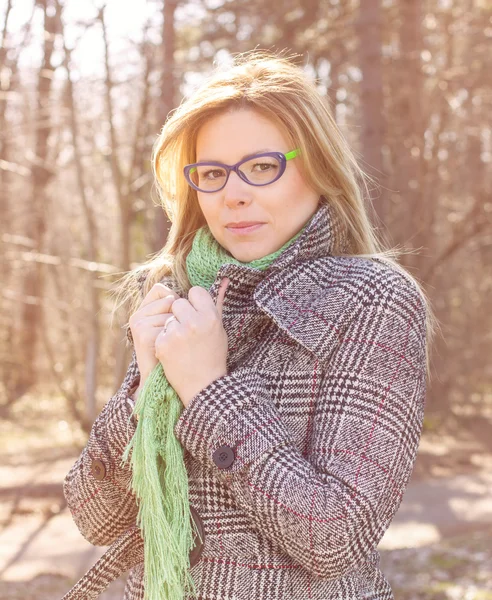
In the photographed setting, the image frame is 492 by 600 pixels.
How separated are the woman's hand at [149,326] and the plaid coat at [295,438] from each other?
0.36 ft

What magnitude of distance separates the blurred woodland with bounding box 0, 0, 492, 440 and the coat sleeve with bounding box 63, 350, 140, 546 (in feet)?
4.75

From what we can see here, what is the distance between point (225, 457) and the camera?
65.6 inches

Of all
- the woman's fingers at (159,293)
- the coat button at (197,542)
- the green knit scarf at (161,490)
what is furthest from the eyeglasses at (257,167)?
the coat button at (197,542)

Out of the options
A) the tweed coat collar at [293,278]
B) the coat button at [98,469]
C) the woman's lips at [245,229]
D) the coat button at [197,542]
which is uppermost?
the woman's lips at [245,229]

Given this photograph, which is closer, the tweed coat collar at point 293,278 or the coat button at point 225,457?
the coat button at point 225,457

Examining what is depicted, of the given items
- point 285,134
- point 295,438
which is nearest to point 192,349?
point 295,438

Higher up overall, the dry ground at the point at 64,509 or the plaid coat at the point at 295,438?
the plaid coat at the point at 295,438

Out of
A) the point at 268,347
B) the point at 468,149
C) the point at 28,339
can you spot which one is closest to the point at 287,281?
the point at 268,347

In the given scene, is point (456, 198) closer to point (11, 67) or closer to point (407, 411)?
point (11, 67)

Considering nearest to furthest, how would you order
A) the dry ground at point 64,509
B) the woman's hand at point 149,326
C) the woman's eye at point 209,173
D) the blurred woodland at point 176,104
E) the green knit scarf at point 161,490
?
the green knit scarf at point 161,490, the woman's hand at point 149,326, the woman's eye at point 209,173, the dry ground at point 64,509, the blurred woodland at point 176,104

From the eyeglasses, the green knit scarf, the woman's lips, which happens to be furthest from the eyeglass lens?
the green knit scarf

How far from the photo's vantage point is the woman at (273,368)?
5.42ft

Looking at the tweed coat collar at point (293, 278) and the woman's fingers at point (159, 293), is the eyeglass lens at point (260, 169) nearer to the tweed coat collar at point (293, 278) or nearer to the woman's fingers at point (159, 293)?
the tweed coat collar at point (293, 278)

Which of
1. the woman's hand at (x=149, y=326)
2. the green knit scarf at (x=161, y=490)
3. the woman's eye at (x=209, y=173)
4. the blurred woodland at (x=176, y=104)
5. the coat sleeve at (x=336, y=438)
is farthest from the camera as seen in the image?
the blurred woodland at (x=176, y=104)
